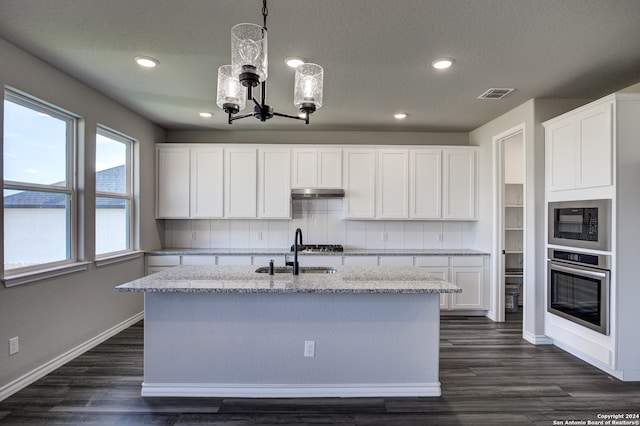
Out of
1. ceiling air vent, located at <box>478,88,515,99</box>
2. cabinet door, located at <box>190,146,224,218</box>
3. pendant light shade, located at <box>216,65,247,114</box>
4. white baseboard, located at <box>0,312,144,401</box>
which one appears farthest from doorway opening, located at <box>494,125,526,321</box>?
white baseboard, located at <box>0,312,144,401</box>

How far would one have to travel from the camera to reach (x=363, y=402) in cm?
244

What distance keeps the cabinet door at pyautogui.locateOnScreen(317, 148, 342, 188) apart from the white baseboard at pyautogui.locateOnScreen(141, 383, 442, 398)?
2834mm

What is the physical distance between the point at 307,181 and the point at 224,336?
2.71 m

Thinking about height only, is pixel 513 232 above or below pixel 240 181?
below

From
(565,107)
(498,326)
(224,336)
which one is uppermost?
(565,107)

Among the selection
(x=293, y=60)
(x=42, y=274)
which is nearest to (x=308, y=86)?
(x=293, y=60)

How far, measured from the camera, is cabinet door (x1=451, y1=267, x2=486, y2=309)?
455cm

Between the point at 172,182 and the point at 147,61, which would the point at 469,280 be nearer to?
the point at 172,182

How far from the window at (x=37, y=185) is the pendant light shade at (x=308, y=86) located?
2.31 m

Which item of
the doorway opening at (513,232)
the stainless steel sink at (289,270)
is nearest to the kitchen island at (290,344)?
the stainless steel sink at (289,270)

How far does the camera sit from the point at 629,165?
2.78 meters

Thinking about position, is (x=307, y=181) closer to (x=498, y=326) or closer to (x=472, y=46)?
(x=472, y=46)

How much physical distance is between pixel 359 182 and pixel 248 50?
3236 millimetres

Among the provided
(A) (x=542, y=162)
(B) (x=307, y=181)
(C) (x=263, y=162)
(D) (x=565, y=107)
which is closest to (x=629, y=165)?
(A) (x=542, y=162)
